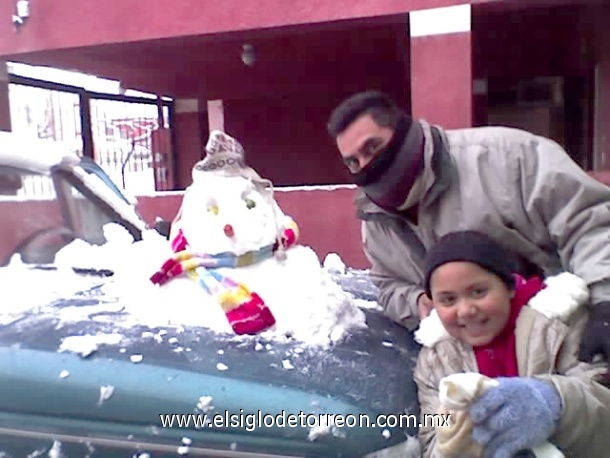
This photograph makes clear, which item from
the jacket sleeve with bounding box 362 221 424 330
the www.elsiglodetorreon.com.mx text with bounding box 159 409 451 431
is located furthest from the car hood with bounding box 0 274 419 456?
the jacket sleeve with bounding box 362 221 424 330

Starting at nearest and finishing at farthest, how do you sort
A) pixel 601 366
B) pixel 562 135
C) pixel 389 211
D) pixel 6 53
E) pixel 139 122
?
pixel 601 366 < pixel 389 211 < pixel 6 53 < pixel 562 135 < pixel 139 122

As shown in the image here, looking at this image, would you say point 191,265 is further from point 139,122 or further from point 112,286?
point 139,122

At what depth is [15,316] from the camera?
76.6 inches

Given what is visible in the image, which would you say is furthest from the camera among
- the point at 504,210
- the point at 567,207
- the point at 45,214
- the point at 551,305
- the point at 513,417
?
the point at 45,214

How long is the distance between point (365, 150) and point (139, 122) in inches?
548

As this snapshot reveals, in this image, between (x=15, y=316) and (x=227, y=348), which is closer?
(x=227, y=348)

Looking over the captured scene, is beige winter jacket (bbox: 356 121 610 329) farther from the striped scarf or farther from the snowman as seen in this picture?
the striped scarf

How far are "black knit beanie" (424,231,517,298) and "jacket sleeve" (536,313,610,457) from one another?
0.83ft

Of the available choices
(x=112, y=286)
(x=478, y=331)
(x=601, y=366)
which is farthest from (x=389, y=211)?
(x=112, y=286)

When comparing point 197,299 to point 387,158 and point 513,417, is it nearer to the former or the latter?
point 387,158

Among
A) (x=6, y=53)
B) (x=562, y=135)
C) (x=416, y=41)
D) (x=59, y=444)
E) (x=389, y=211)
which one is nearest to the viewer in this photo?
(x=59, y=444)

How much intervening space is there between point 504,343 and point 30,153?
2029 millimetres

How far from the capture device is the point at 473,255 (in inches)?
62.3

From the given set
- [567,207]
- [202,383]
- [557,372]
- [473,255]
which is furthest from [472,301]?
[202,383]
